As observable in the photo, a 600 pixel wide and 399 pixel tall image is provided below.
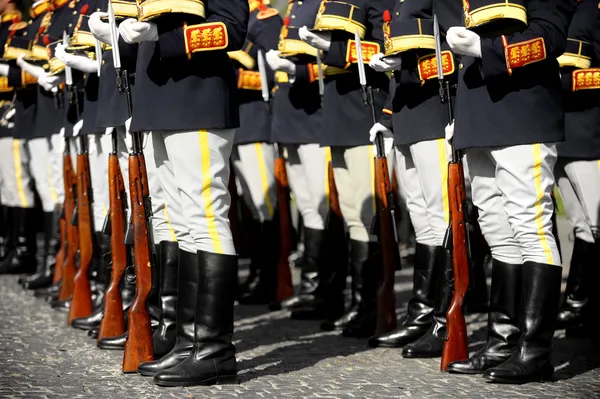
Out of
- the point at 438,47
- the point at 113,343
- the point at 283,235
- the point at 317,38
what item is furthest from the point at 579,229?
the point at 113,343

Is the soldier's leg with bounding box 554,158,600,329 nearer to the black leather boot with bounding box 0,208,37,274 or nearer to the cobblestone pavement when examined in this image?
the cobblestone pavement

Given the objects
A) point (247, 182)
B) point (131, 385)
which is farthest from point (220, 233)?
point (247, 182)

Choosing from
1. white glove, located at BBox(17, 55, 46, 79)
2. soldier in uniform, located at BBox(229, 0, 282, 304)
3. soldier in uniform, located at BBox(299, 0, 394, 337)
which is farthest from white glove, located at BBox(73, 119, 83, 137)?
soldier in uniform, located at BBox(299, 0, 394, 337)

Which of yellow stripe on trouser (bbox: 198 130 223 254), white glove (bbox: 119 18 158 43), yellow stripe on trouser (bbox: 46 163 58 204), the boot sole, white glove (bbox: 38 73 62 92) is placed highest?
white glove (bbox: 119 18 158 43)

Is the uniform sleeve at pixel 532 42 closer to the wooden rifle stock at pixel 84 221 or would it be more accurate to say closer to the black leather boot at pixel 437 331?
the black leather boot at pixel 437 331

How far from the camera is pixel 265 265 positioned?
8.33 metres

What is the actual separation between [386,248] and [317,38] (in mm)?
1263

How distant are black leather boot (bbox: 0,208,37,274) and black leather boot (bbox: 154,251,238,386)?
17.3 ft

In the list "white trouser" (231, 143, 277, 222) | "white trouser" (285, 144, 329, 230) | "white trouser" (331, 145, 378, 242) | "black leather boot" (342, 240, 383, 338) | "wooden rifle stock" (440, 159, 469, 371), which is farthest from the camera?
"white trouser" (231, 143, 277, 222)

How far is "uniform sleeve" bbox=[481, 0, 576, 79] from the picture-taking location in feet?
16.1

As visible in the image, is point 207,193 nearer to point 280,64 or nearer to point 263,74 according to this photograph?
point 280,64

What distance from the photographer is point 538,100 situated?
5078mm

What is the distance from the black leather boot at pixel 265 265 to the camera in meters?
8.28

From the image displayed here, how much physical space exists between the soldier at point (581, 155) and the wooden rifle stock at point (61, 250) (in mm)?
3639
